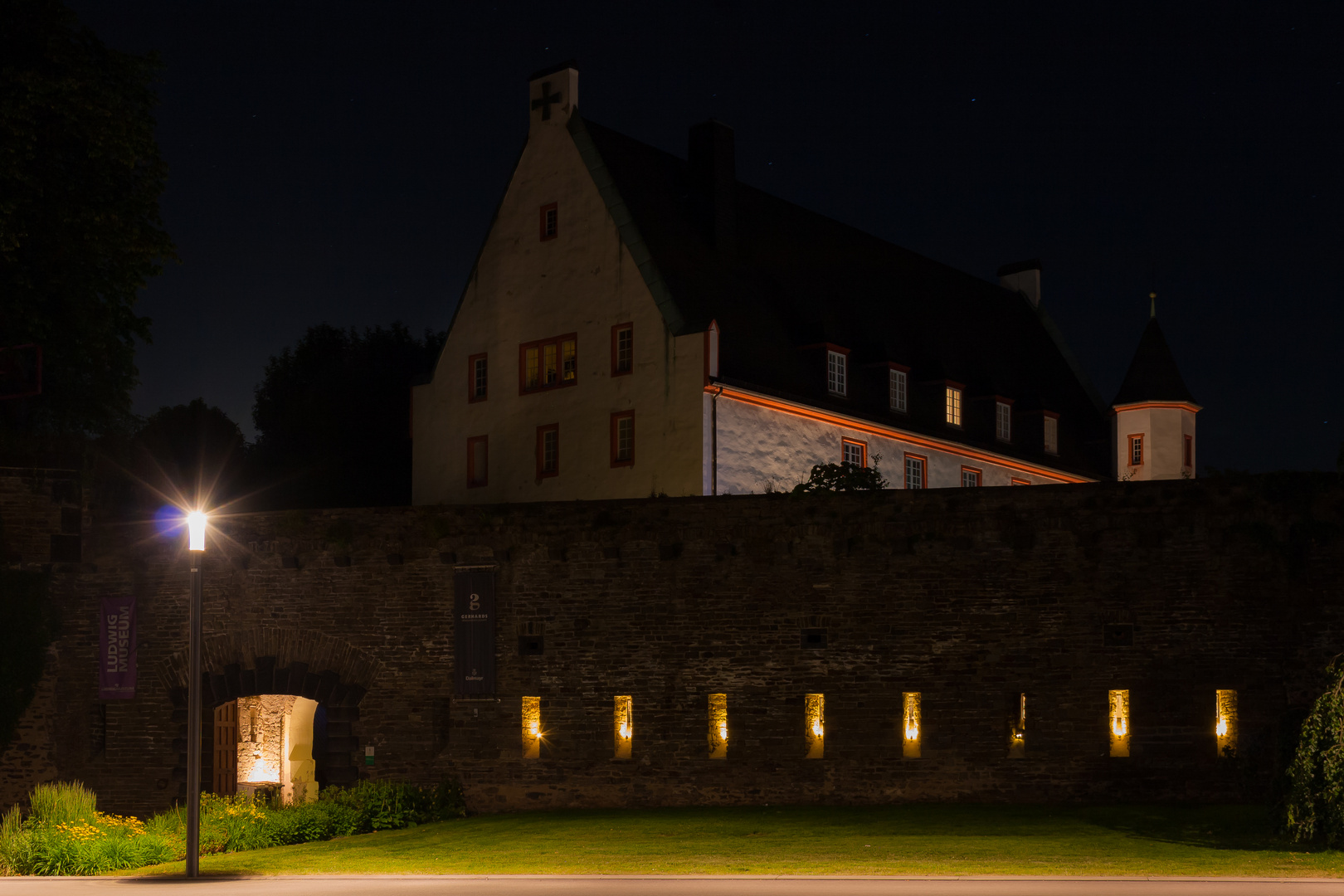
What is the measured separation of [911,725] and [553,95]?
67.1 feet

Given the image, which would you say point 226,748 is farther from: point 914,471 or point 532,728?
point 914,471

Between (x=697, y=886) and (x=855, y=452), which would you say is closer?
(x=697, y=886)

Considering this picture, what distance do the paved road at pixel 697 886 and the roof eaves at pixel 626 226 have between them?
2000 centimetres

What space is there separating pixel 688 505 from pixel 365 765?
7.43m

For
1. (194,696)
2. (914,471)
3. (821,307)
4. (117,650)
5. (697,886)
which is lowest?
(697,886)

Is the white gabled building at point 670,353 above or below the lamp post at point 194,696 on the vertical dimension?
above

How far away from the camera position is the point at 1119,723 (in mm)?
28328

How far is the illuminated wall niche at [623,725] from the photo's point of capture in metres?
30.1

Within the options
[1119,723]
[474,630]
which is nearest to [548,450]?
[474,630]

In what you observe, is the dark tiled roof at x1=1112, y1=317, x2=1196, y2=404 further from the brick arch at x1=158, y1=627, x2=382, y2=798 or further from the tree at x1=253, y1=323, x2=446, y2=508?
the brick arch at x1=158, y1=627, x2=382, y2=798

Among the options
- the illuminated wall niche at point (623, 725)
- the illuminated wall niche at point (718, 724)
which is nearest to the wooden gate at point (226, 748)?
the illuminated wall niche at point (623, 725)

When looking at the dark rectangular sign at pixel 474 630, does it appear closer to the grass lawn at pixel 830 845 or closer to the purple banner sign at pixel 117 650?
the grass lawn at pixel 830 845

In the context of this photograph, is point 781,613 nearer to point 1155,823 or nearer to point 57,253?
point 1155,823

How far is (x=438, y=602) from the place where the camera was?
31.2 m
